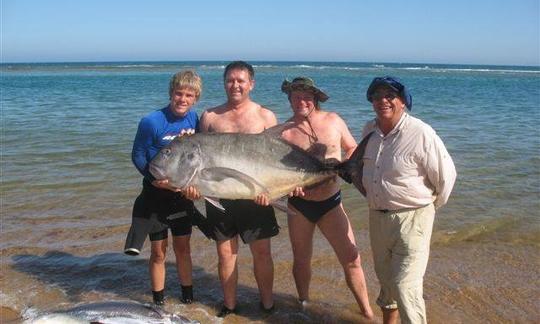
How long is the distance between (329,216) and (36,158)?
9153 millimetres

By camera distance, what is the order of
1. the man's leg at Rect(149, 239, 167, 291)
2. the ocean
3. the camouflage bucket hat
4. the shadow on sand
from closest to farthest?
1. the camouflage bucket hat
2. the man's leg at Rect(149, 239, 167, 291)
3. the shadow on sand
4. the ocean

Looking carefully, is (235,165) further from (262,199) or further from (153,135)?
(153,135)

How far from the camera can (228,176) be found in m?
4.26

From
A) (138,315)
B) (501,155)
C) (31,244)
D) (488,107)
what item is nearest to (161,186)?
(138,315)

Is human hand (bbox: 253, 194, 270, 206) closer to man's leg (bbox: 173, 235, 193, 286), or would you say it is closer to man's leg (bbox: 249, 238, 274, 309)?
man's leg (bbox: 249, 238, 274, 309)

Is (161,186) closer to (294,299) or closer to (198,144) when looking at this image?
(198,144)

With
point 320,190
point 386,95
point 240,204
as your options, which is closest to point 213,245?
point 240,204

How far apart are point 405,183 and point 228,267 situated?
2040mm

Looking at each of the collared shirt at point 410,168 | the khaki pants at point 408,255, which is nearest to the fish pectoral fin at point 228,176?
the collared shirt at point 410,168

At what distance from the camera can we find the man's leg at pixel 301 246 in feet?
15.9

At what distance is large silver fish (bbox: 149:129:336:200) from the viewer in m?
4.29

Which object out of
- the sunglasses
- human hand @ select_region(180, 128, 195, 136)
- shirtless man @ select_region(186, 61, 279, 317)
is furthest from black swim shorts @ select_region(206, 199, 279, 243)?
the sunglasses

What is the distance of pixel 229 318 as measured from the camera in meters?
5.03

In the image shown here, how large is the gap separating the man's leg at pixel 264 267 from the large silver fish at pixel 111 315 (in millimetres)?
919
